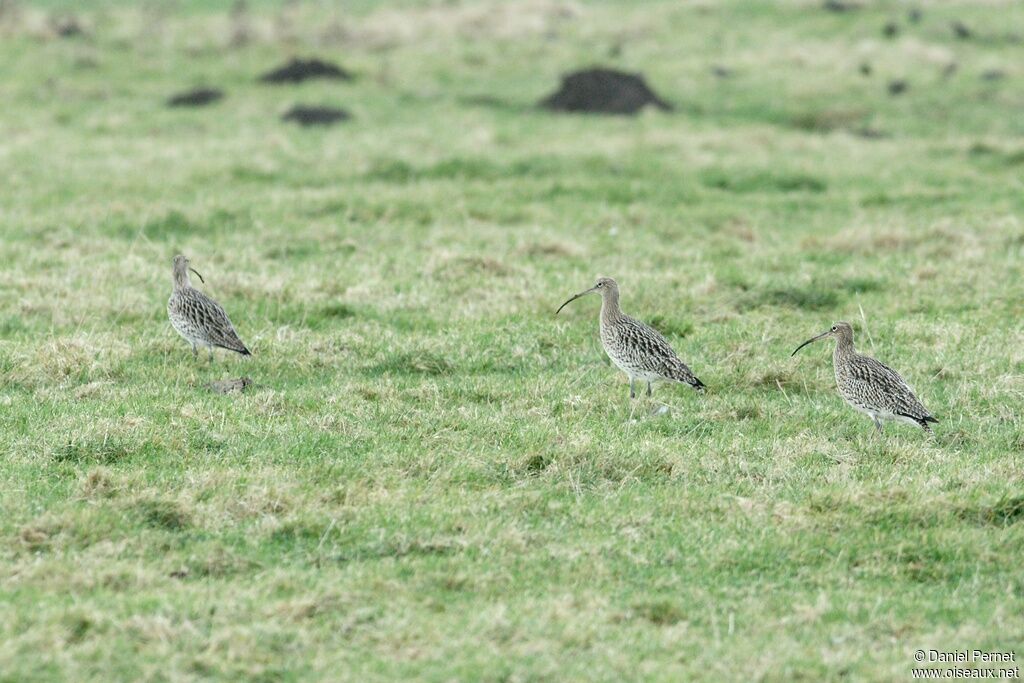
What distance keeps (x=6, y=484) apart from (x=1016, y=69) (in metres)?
39.0

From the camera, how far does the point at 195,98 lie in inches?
1437

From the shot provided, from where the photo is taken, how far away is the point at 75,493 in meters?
9.98

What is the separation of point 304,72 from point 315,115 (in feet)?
26.6

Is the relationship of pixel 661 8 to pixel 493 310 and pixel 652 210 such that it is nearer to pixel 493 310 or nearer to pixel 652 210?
pixel 652 210

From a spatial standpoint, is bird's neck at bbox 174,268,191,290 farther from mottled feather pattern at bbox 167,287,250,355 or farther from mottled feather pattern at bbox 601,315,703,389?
mottled feather pattern at bbox 601,315,703,389

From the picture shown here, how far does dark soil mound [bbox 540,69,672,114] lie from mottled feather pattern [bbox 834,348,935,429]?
969 inches

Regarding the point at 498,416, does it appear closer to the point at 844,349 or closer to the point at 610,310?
the point at 610,310

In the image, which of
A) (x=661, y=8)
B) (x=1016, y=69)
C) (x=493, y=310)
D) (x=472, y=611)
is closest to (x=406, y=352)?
(x=493, y=310)

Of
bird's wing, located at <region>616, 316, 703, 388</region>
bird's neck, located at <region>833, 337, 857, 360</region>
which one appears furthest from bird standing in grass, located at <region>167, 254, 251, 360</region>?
bird's neck, located at <region>833, 337, 857, 360</region>

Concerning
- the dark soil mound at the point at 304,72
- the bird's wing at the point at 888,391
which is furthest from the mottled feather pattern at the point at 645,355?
the dark soil mound at the point at 304,72

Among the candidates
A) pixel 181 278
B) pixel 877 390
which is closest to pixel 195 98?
pixel 181 278

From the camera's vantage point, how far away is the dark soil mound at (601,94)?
1425 inches

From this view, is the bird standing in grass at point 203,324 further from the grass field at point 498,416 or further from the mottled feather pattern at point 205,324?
the grass field at point 498,416

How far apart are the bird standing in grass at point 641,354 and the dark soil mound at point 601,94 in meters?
23.6
